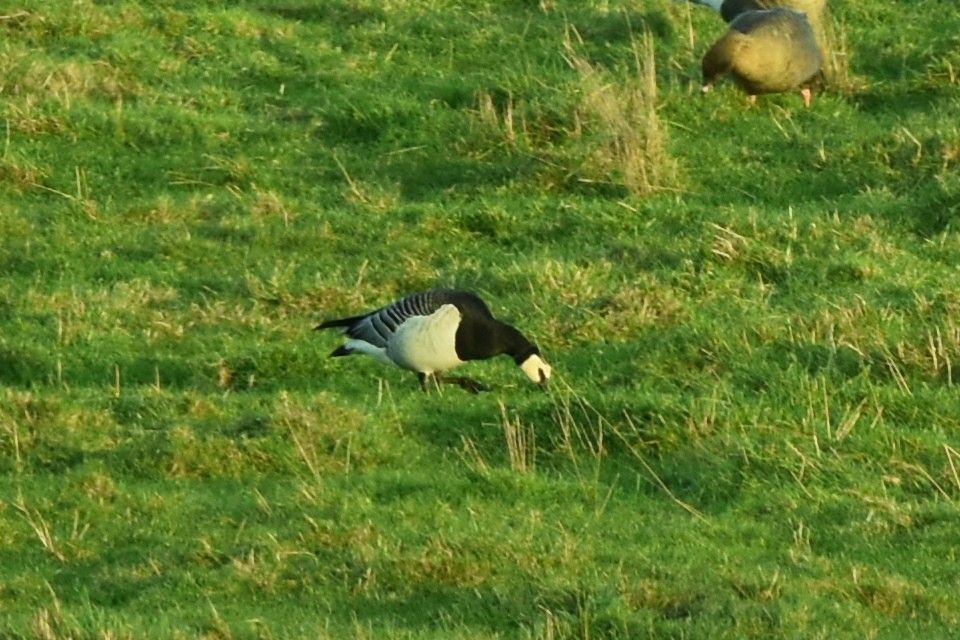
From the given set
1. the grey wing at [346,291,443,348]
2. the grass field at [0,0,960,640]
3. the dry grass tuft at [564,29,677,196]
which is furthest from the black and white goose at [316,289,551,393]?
the dry grass tuft at [564,29,677,196]

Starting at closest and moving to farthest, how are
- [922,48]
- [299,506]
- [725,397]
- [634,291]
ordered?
[299,506], [725,397], [634,291], [922,48]

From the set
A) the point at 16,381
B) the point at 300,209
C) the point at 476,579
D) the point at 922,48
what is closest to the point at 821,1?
the point at 922,48

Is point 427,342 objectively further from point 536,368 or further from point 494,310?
point 494,310

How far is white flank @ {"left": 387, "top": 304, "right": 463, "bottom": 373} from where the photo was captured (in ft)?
32.2

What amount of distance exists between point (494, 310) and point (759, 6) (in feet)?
17.1

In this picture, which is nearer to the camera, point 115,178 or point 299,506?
point 299,506

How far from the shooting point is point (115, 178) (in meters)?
13.0

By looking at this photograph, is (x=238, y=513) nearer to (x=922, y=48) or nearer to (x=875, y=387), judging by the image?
(x=875, y=387)

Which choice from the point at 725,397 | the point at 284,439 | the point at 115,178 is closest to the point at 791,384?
the point at 725,397

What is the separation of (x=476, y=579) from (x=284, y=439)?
1792 mm

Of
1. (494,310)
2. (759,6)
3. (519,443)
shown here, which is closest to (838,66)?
(759,6)

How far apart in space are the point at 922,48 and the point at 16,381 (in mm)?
7489

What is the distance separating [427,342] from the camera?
9.77 m

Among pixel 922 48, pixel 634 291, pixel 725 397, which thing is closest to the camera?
pixel 725 397
